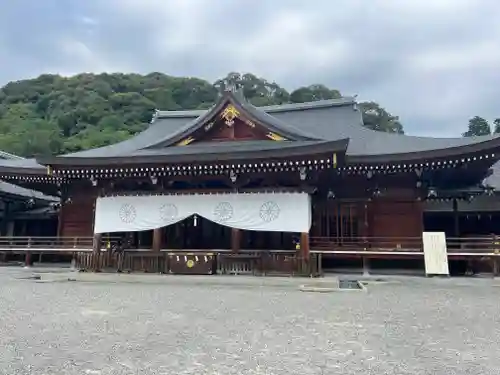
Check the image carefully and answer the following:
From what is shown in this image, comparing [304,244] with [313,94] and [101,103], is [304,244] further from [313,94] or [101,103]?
[101,103]

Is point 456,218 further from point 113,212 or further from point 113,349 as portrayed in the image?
point 113,349

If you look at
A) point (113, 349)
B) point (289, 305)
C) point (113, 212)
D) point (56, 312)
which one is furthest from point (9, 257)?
point (113, 349)

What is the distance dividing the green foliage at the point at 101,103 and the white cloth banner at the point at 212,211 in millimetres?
29058

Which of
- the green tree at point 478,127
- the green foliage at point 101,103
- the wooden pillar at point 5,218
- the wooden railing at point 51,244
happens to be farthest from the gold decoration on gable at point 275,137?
the green tree at point 478,127

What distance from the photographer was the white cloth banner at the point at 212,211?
1238cm

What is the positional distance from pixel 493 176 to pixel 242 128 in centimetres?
969

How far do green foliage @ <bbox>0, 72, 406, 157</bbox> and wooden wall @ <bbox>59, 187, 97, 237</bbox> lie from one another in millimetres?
26298

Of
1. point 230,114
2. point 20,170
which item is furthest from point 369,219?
point 20,170

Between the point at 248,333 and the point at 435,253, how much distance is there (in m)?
8.59

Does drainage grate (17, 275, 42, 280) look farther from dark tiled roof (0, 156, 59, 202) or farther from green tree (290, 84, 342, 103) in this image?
green tree (290, 84, 342, 103)

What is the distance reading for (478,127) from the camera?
42469 millimetres

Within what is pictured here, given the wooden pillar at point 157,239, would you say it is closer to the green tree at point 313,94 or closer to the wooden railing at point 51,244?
the wooden railing at point 51,244

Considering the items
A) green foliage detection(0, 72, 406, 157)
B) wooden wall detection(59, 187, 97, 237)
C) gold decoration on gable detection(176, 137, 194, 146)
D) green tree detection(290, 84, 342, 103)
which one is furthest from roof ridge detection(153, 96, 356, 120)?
green tree detection(290, 84, 342, 103)

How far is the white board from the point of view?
11773 millimetres
